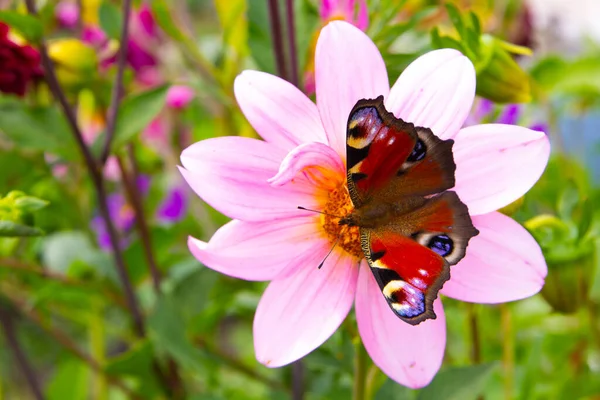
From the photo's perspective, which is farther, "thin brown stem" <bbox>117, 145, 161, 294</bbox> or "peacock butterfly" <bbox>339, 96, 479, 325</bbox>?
"thin brown stem" <bbox>117, 145, 161, 294</bbox>

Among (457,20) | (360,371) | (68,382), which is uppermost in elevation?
(457,20)

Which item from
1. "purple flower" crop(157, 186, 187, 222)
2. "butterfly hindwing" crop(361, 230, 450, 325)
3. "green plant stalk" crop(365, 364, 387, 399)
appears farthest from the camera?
"purple flower" crop(157, 186, 187, 222)

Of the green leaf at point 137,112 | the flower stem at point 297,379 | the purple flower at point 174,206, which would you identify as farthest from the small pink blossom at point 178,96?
the flower stem at point 297,379

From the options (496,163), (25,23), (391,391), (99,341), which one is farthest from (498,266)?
(99,341)

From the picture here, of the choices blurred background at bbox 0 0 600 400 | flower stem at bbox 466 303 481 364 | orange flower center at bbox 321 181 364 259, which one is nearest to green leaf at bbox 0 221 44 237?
blurred background at bbox 0 0 600 400

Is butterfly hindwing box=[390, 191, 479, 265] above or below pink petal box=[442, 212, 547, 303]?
above

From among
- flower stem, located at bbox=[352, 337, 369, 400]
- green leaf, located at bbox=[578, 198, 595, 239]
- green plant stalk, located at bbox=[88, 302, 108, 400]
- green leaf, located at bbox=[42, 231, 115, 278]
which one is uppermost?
green leaf, located at bbox=[578, 198, 595, 239]

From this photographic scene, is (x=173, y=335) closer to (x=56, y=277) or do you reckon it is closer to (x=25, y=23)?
(x=56, y=277)

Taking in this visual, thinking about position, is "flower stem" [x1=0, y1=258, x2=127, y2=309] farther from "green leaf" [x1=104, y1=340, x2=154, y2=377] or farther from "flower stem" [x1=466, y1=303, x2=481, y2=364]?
"flower stem" [x1=466, y1=303, x2=481, y2=364]
